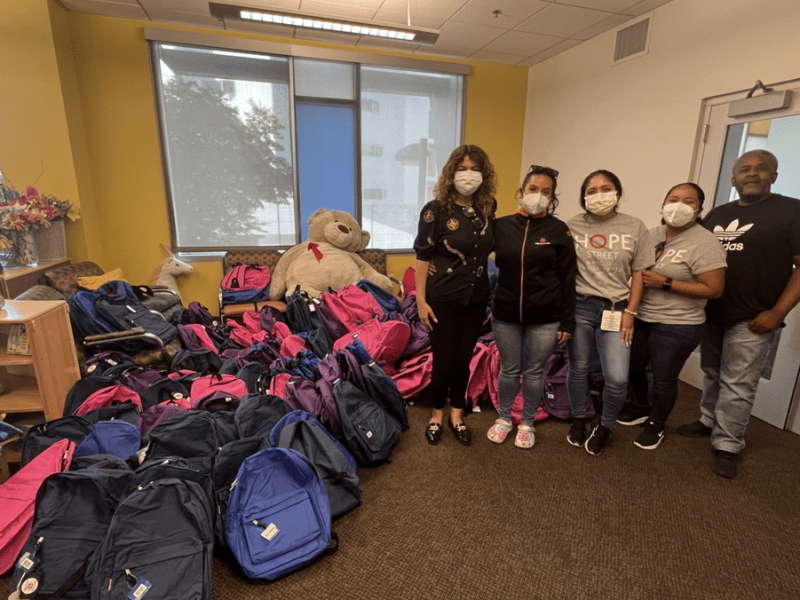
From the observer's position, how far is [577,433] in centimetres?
241

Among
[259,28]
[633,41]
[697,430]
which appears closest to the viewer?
[697,430]

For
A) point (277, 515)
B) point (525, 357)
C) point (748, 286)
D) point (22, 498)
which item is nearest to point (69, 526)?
point (22, 498)

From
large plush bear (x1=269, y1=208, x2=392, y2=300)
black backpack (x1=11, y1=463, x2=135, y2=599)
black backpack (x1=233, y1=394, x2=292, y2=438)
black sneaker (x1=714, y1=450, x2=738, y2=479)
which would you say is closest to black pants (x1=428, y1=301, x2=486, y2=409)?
black backpack (x1=233, y1=394, x2=292, y2=438)

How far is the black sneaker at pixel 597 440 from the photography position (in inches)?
90.7

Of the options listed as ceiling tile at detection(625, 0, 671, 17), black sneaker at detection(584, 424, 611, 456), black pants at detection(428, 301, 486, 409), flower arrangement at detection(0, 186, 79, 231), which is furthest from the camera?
ceiling tile at detection(625, 0, 671, 17)

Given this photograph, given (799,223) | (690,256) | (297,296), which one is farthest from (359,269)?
(799,223)

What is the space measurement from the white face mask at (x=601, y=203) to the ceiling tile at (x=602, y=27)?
2424 millimetres

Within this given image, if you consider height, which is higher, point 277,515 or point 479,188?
point 479,188

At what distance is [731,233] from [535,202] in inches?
38.7

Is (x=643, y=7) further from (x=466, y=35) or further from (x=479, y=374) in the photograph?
(x=479, y=374)

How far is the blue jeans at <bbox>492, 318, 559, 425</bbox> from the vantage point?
2.13 meters

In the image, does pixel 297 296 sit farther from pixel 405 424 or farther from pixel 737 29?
pixel 737 29

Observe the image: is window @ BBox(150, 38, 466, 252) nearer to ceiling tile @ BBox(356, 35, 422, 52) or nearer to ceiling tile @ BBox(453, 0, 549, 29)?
ceiling tile @ BBox(356, 35, 422, 52)

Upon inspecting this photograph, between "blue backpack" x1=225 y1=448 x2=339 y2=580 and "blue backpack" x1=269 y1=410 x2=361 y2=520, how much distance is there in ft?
0.37
